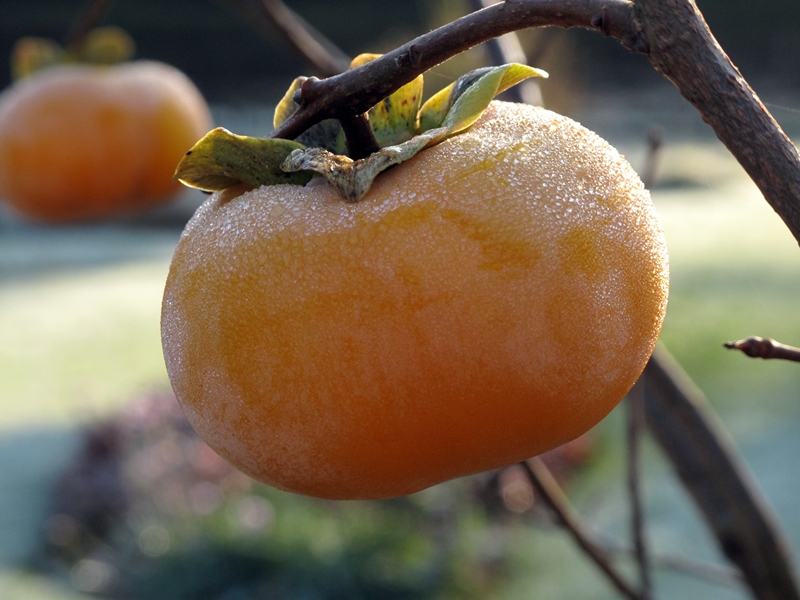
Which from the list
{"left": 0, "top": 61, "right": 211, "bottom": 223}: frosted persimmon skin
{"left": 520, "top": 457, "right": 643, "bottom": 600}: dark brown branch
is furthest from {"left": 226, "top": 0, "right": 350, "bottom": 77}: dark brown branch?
{"left": 520, "top": 457, "right": 643, "bottom": 600}: dark brown branch

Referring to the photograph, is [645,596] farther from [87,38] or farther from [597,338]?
[87,38]

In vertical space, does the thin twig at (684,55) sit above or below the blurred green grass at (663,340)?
above

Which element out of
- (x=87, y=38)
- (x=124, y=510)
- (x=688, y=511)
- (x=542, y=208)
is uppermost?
(x=542, y=208)

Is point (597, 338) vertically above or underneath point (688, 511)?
above

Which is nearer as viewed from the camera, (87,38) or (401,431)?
(401,431)

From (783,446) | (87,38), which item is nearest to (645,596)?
(87,38)

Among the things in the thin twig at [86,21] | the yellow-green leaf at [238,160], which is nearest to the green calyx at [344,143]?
the yellow-green leaf at [238,160]

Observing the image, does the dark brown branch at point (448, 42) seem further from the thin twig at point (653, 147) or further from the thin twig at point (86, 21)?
the thin twig at point (86, 21)
